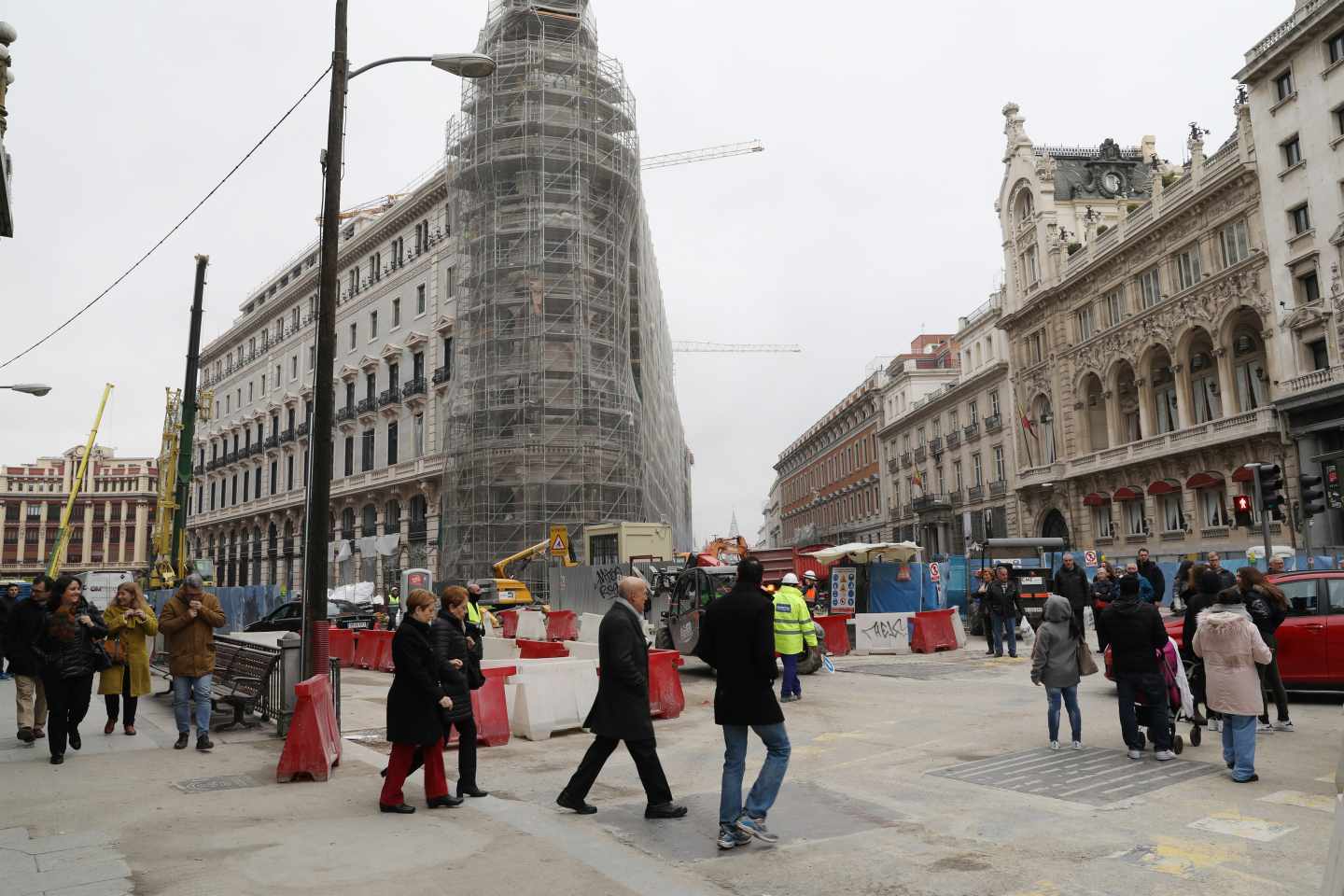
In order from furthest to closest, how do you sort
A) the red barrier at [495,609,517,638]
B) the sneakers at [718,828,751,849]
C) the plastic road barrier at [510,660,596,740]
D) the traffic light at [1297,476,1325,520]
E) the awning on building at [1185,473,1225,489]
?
1. the awning on building at [1185,473,1225,489]
2. the red barrier at [495,609,517,638]
3. the traffic light at [1297,476,1325,520]
4. the plastic road barrier at [510,660,596,740]
5. the sneakers at [718,828,751,849]

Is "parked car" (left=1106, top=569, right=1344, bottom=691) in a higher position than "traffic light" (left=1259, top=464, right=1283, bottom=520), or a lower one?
lower

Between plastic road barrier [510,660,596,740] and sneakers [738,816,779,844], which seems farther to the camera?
plastic road barrier [510,660,596,740]

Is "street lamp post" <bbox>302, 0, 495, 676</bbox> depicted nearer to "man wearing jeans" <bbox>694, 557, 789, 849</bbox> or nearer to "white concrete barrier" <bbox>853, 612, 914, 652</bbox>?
"man wearing jeans" <bbox>694, 557, 789, 849</bbox>

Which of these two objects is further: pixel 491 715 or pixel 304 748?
pixel 491 715

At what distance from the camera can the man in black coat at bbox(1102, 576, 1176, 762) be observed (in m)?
8.29

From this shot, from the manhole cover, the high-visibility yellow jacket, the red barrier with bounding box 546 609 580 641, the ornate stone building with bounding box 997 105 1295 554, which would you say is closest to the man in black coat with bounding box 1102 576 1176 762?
the high-visibility yellow jacket

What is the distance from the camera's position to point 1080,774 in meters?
7.93

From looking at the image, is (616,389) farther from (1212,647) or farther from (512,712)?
(1212,647)

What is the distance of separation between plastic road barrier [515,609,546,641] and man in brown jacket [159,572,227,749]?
14731 millimetres

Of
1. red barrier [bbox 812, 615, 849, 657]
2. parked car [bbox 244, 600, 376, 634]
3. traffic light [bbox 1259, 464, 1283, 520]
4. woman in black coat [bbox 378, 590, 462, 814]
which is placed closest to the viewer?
woman in black coat [bbox 378, 590, 462, 814]

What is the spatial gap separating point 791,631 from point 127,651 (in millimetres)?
8125

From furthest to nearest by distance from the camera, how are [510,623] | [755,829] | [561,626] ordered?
[510,623], [561,626], [755,829]

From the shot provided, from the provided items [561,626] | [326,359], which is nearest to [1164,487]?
[561,626]

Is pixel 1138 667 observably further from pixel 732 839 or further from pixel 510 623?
pixel 510 623
